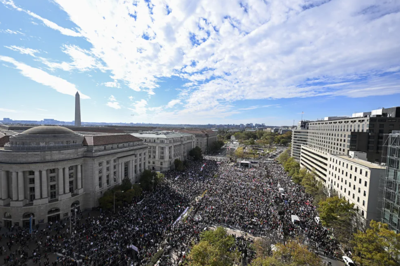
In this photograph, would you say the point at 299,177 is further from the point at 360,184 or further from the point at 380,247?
the point at 380,247

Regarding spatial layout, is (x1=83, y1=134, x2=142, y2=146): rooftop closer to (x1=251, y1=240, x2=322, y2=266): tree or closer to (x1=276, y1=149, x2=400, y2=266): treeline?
(x1=251, y1=240, x2=322, y2=266): tree

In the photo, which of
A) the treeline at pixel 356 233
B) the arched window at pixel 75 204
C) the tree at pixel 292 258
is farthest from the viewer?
the arched window at pixel 75 204

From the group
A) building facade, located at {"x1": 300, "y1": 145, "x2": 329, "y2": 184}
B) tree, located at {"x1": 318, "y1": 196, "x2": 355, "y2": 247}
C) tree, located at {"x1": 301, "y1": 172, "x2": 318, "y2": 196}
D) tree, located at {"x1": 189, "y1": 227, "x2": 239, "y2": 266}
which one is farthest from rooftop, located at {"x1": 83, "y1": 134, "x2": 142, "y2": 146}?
building facade, located at {"x1": 300, "y1": 145, "x2": 329, "y2": 184}

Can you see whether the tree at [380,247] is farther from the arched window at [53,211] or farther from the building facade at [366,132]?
the arched window at [53,211]

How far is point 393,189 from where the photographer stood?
87.8 feet

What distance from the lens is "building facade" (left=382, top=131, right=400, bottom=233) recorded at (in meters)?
25.9

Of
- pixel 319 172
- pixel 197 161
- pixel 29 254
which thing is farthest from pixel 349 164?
pixel 197 161

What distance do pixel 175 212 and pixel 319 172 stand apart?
44201 mm

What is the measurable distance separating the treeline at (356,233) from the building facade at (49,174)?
A: 44068 mm

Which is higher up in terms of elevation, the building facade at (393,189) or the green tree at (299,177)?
the building facade at (393,189)

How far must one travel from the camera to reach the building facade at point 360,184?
31438mm

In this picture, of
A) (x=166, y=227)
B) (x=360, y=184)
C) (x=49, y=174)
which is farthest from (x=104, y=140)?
(x=360, y=184)

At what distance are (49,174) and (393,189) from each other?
2163 inches

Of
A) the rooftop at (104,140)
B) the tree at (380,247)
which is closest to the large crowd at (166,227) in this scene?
the tree at (380,247)
